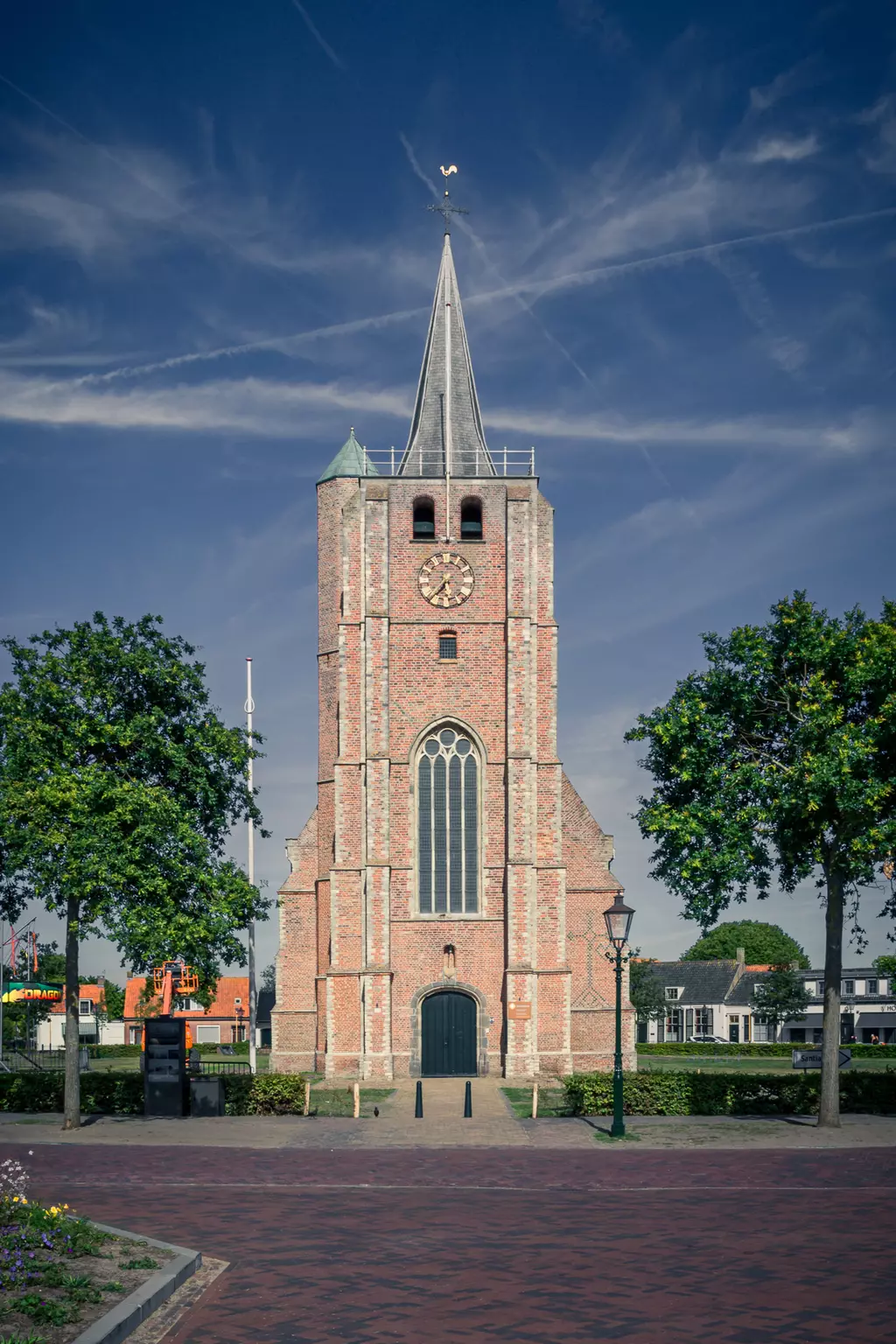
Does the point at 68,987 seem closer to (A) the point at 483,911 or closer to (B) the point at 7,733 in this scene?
(B) the point at 7,733

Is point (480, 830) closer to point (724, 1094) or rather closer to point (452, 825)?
point (452, 825)

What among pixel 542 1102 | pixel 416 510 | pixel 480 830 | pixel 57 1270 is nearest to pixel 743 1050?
pixel 480 830

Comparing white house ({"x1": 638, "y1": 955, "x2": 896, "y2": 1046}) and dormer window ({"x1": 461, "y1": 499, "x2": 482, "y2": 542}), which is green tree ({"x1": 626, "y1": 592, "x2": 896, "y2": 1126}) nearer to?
dormer window ({"x1": 461, "y1": 499, "x2": 482, "y2": 542})

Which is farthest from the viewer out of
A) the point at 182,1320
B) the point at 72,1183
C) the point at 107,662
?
the point at 107,662

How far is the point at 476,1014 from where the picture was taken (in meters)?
45.0

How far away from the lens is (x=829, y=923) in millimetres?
29359

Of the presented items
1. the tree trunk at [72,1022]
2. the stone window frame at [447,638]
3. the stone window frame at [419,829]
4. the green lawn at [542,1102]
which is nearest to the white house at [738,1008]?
the stone window frame at [419,829]

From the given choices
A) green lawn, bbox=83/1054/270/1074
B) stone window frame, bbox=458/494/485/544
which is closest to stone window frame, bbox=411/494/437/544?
stone window frame, bbox=458/494/485/544

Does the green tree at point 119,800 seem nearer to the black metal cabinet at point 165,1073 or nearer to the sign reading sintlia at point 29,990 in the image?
the black metal cabinet at point 165,1073

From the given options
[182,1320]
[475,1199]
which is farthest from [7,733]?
[182,1320]

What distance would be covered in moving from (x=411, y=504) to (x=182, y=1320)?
3794cm

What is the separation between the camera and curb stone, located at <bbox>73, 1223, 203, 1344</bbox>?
10.1 metres

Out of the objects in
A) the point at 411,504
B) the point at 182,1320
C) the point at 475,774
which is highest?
the point at 411,504

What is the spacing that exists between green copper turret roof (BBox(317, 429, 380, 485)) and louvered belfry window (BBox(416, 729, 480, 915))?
47.6 ft
